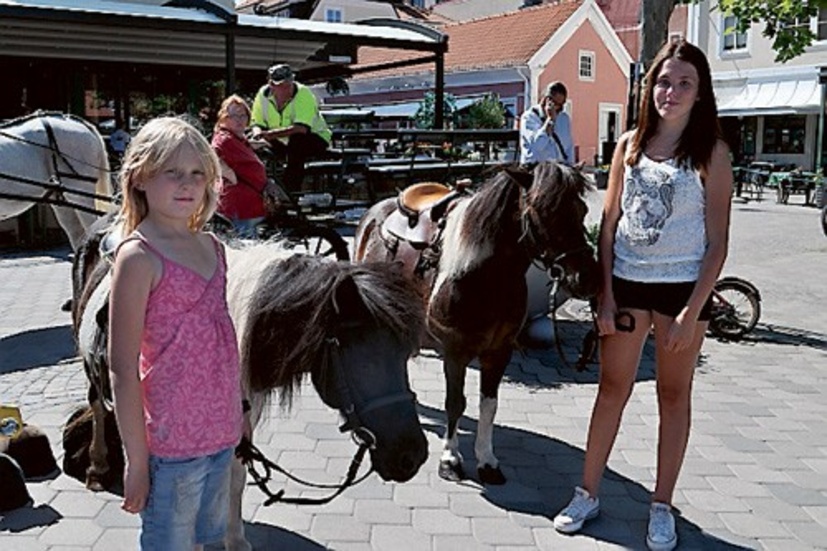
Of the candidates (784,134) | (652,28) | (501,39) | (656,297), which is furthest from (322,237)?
(501,39)

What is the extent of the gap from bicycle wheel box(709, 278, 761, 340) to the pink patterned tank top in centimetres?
645

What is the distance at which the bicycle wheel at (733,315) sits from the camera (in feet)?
25.8

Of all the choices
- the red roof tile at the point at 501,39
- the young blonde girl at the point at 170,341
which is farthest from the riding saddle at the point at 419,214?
the red roof tile at the point at 501,39

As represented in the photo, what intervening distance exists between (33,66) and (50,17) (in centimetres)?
587

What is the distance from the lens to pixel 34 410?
5.44 meters

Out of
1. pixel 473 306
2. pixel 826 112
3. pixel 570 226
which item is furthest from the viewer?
pixel 826 112

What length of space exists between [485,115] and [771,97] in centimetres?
1038

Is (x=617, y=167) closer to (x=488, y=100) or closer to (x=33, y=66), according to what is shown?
(x=33, y=66)

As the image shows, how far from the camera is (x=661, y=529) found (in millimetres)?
3705

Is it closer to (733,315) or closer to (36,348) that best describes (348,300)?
(36,348)

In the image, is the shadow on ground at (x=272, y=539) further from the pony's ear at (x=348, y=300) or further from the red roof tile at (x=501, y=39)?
the red roof tile at (x=501, y=39)

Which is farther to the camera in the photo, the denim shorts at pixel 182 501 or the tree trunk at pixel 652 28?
the tree trunk at pixel 652 28

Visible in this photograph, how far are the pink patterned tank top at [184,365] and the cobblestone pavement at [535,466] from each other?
1257 millimetres

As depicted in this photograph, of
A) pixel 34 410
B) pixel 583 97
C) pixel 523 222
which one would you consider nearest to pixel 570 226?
pixel 523 222
